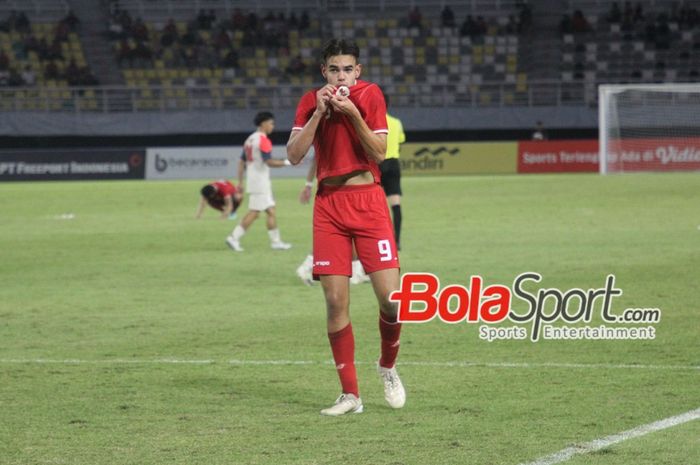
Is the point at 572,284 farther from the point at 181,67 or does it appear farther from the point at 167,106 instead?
the point at 181,67

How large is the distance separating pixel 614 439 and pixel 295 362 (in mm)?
3296

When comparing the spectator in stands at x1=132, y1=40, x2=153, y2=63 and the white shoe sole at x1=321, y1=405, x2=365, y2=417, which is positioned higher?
the white shoe sole at x1=321, y1=405, x2=365, y2=417

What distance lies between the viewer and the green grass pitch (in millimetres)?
6402

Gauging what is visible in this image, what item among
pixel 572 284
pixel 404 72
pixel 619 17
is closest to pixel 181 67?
pixel 404 72

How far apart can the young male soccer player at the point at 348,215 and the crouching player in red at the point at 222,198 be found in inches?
738

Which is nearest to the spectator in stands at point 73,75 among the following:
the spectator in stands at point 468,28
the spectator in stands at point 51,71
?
the spectator in stands at point 51,71

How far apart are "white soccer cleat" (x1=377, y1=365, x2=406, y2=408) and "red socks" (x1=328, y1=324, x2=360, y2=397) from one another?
7.1 inches

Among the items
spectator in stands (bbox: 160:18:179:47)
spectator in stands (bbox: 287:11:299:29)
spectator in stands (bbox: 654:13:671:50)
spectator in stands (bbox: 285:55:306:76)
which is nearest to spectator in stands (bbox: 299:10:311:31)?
spectator in stands (bbox: 287:11:299:29)

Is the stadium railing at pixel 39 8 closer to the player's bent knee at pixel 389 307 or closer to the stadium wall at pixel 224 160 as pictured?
the stadium wall at pixel 224 160

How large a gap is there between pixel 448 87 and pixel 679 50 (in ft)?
Result: 31.8

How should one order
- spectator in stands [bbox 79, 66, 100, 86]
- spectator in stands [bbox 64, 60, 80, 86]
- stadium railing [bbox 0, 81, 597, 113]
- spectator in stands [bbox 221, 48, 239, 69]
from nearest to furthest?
1. stadium railing [bbox 0, 81, 597, 113]
2. spectator in stands [bbox 64, 60, 80, 86]
3. spectator in stands [bbox 79, 66, 100, 86]
4. spectator in stands [bbox 221, 48, 239, 69]

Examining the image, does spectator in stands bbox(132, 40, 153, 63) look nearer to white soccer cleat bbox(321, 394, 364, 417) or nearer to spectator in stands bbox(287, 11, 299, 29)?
spectator in stands bbox(287, 11, 299, 29)

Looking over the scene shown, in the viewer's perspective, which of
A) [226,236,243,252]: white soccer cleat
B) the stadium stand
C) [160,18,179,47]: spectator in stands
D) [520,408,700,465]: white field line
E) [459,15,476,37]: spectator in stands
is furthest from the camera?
[459,15,476,37]: spectator in stands

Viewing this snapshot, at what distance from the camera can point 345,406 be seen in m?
7.20
